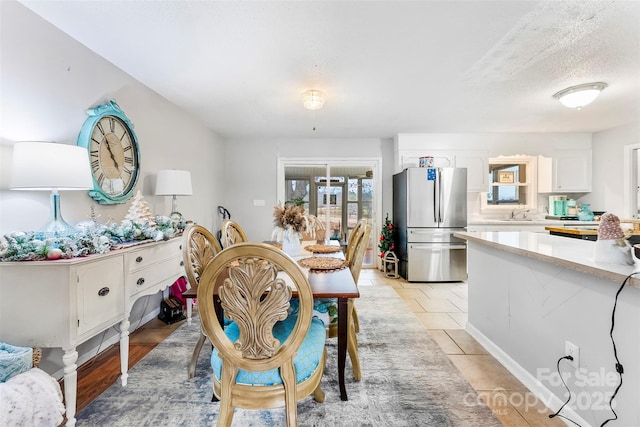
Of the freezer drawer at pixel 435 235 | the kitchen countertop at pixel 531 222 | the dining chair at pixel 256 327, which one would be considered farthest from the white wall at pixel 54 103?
the kitchen countertop at pixel 531 222

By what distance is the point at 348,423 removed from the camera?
1489mm

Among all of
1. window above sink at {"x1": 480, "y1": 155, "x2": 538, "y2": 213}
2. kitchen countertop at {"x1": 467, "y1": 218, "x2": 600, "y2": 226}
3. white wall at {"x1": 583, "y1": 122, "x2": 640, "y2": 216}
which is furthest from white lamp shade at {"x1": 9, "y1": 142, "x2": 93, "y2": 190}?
white wall at {"x1": 583, "y1": 122, "x2": 640, "y2": 216}

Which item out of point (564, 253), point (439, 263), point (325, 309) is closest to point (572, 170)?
point (439, 263)

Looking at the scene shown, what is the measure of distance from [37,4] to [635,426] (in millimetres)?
3729

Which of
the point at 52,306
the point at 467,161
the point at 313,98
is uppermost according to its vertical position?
the point at 313,98

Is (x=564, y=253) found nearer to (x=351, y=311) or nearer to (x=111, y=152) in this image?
(x=351, y=311)

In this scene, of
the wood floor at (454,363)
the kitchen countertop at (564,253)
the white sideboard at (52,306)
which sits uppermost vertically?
the kitchen countertop at (564,253)

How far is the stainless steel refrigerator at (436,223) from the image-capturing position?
4215 millimetres

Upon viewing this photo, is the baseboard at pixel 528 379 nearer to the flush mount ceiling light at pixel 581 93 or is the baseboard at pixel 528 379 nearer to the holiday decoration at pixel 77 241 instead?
the flush mount ceiling light at pixel 581 93

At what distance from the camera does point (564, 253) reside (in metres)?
1.58

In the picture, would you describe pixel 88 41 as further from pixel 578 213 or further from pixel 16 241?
pixel 578 213

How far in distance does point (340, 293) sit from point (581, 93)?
3.24 metres

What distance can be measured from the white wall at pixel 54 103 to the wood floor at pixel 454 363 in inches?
8.3

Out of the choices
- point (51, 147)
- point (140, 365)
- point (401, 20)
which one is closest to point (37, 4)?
point (51, 147)
